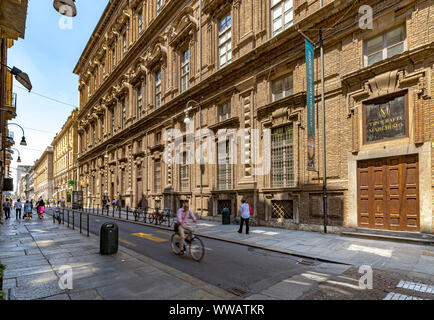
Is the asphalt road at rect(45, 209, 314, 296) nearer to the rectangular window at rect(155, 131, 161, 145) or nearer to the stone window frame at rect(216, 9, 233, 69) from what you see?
the stone window frame at rect(216, 9, 233, 69)

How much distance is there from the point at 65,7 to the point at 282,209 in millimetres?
12269

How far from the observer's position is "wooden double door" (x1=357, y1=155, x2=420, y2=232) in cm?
962

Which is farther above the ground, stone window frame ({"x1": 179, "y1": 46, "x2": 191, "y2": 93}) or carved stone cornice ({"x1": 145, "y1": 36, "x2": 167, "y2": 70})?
carved stone cornice ({"x1": 145, "y1": 36, "x2": 167, "y2": 70})

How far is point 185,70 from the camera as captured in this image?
23.6 m

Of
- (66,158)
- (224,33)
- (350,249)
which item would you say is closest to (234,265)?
(350,249)

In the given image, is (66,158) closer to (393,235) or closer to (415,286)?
(393,235)

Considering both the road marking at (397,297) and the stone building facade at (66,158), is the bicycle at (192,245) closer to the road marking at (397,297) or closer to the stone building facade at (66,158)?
the road marking at (397,297)

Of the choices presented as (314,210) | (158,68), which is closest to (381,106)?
(314,210)

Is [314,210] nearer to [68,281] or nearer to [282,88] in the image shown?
[282,88]

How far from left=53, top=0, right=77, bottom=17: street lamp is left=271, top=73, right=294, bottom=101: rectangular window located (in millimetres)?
11080

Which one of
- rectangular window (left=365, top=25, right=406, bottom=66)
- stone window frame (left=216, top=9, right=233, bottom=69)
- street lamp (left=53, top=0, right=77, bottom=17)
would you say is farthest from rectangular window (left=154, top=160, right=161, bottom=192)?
street lamp (left=53, top=0, right=77, bottom=17)

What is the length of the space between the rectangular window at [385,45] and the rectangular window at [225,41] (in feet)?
30.4

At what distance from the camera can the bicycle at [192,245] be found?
24.3 ft
